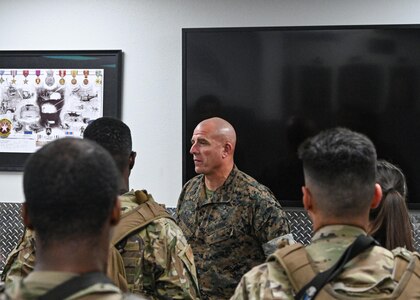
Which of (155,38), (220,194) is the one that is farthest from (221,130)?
(155,38)

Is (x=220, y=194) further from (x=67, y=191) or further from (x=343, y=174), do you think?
(x=67, y=191)

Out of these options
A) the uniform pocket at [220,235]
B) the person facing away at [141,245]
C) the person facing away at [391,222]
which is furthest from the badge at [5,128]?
the person facing away at [391,222]

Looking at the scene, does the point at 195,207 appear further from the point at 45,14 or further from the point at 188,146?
the point at 45,14

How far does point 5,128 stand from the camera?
433 centimetres

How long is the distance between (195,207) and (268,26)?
56.3 inches

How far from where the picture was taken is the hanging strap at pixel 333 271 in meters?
1.42

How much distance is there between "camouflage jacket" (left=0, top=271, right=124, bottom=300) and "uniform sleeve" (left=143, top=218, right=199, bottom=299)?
2.88 ft

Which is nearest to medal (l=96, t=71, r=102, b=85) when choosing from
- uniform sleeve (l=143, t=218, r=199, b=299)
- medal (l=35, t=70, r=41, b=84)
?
medal (l=35, t=70, r=41, b=84)

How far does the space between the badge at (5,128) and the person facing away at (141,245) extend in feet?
7.95

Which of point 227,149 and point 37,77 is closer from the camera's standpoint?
point 227,149

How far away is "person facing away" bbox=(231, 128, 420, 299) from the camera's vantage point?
4.74 feet

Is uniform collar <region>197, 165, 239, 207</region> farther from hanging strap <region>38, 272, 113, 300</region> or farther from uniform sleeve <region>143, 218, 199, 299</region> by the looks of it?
hanging strap <region>38, 272, 113, 300</region>

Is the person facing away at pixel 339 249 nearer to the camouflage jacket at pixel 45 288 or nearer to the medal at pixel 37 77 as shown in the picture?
the camouflage jacket at pixel 45 288

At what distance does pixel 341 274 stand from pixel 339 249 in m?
0.07
